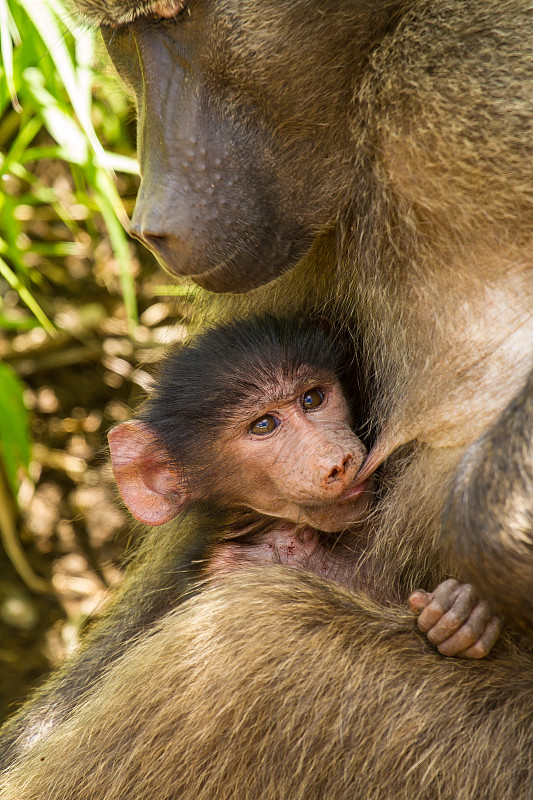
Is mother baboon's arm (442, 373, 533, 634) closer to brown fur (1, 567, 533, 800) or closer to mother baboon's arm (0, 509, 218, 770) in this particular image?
brown fur (1, 567, 533, 800)

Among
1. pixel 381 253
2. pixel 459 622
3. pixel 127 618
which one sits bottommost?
pixel 459 622

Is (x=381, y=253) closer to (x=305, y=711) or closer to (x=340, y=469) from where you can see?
(x=340, y=469)

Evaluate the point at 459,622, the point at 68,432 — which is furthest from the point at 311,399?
the point at 68,432

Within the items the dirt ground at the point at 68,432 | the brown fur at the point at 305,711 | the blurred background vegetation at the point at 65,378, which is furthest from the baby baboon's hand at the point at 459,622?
the dirt ground at the point at 68,432

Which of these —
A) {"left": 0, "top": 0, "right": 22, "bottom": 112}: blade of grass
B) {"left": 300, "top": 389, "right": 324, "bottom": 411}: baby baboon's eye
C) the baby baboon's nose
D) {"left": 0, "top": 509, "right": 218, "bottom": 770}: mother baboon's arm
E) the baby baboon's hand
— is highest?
{"left": 0, "top": 0, "right": 22, "bottom": 112}: blade of grass

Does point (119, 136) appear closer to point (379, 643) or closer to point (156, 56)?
point (156, 56)

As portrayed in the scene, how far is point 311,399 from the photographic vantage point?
1765 mm

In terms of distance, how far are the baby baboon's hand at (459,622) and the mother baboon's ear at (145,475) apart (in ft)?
1.92

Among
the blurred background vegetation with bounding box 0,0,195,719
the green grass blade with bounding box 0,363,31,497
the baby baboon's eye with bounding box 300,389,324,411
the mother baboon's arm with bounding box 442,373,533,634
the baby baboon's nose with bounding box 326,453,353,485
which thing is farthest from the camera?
the blurred background vegetation with bounding box 0,0,195,719

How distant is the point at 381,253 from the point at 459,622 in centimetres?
55

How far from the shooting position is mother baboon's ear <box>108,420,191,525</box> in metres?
1.80

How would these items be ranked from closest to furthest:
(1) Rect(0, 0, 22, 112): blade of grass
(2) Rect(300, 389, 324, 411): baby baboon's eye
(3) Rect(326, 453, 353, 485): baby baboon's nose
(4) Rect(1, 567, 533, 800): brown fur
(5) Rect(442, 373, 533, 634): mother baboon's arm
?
(5) Rect(442, 373, 533, 634): mother baboon's arm → (4) Rect(1, 567, 533, 800): brown fur → (3) Rect(326, 453, 353, 485): baby baboon's nose → (2) Rect(300, 389, 324, 411): baby baboon's eye → (1) Rect(0, 0, 22, 112): blade of grass

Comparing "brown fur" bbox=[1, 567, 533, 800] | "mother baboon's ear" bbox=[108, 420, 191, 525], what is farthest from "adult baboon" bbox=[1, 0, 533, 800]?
"mother baboon's ear" bbox=[108, 420, 191, 525]

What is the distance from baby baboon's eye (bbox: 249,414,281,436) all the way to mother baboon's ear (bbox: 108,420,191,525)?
16cm
